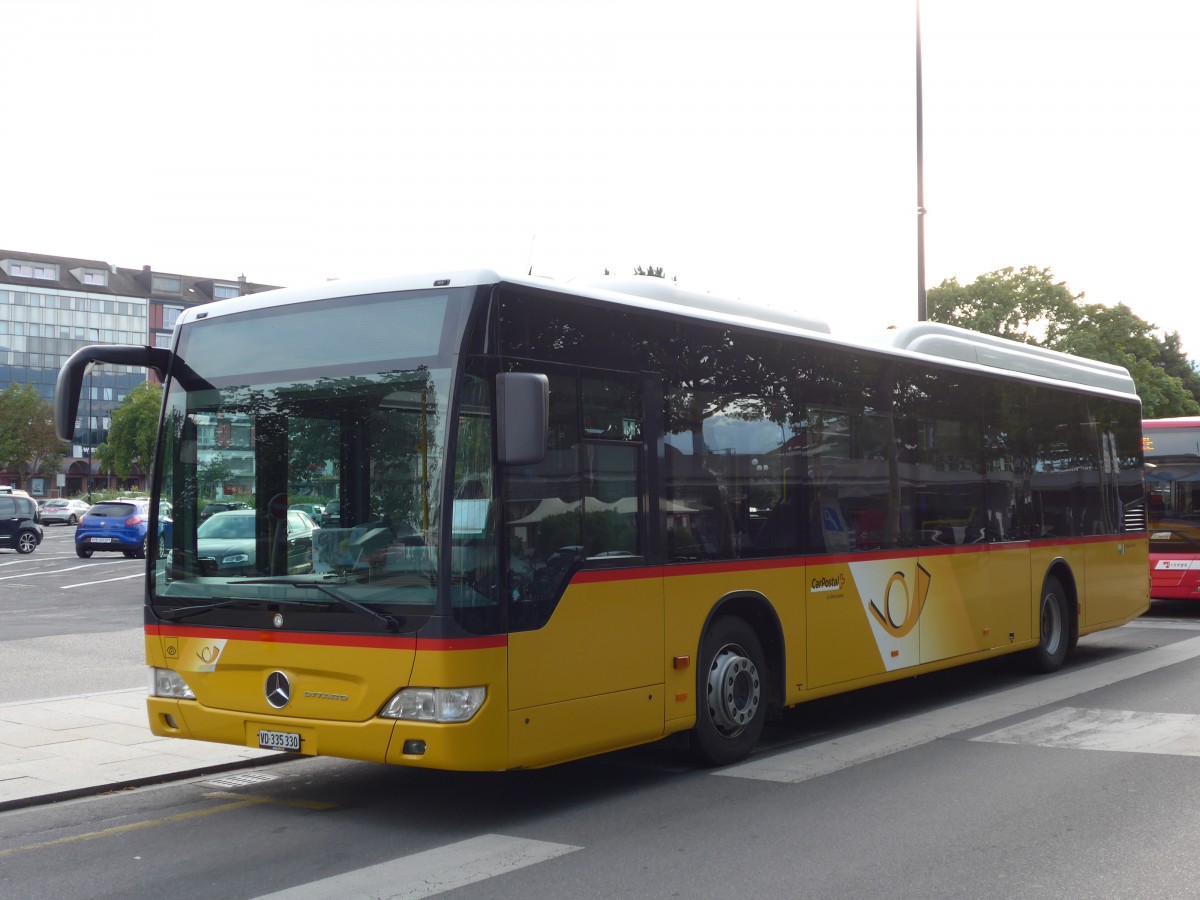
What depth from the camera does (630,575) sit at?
7.52 meters

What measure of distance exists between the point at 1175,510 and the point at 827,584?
40.8ft

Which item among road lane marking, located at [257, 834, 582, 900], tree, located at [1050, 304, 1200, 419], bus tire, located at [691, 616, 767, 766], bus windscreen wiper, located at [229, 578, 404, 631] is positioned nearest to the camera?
road lane marking, located at [257, 834, 582, 900]

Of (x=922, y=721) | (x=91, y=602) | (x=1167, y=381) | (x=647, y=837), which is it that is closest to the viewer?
(x=647, y=837)

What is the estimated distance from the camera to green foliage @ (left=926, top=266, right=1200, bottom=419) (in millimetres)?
61594

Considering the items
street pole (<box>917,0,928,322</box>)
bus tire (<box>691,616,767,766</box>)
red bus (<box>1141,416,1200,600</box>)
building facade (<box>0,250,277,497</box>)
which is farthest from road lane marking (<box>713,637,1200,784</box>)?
building facade (<box>0,250,277,497</box>)

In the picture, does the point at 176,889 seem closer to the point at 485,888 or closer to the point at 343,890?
the point at 343,890

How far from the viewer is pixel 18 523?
3997 cm

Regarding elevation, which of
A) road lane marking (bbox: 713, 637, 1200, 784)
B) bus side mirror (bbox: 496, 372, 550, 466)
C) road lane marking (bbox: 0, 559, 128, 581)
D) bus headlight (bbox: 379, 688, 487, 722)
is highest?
bus side mirror (bbox: 496, 372, 550, 466)

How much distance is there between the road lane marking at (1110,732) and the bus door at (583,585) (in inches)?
124

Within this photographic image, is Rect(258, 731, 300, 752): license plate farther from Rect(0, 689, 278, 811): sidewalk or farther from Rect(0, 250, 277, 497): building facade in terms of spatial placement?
Rect(0, 250, 277, 497): building facade

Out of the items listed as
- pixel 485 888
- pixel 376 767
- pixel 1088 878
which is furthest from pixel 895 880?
pixel 376 767

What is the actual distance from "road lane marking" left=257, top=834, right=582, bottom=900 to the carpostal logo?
3442mm

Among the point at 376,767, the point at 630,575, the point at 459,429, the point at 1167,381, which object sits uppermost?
the point at 1167,381

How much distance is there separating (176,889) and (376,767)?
9.75 ft
